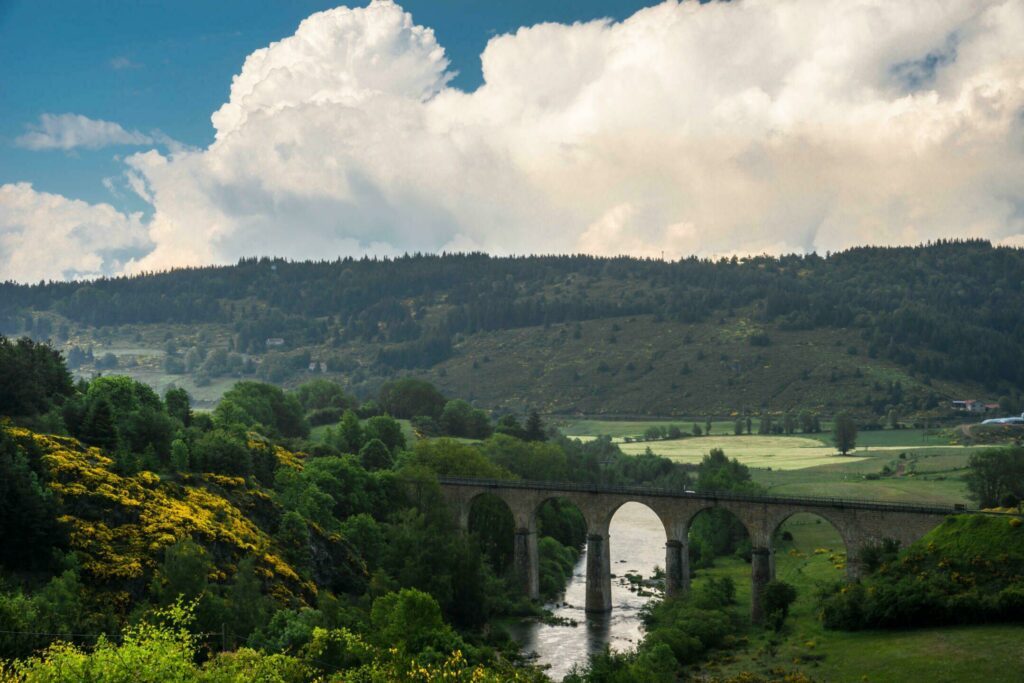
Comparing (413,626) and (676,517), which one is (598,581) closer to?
(676,517)

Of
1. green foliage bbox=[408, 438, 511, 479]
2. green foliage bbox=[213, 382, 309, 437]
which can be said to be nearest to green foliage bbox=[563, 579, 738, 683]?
green foliage bbox=[408, 438, 511, 479]

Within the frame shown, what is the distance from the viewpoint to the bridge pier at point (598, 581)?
3927 inches

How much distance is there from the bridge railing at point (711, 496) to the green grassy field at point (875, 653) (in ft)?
23.4

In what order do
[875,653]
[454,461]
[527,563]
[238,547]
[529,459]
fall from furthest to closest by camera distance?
[529,459] → [454,461] → [527,563] → [238,547] → [875,653]

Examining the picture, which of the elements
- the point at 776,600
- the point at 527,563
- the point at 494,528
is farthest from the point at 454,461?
the point at 776,600

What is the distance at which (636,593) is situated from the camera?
108 metres

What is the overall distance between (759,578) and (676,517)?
10505 millimetres

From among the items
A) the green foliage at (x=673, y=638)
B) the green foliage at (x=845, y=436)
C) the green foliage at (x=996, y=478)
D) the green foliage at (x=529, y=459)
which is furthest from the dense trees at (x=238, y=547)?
the green foliage at (x=845, y=436)

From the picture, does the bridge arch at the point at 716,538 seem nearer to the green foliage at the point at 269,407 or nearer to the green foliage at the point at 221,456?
the green foliage at the point at 221,456

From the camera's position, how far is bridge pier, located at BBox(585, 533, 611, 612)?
327 feet

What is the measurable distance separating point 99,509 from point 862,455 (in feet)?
449

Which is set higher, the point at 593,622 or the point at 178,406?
the point at 178,406

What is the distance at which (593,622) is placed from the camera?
3777 inches

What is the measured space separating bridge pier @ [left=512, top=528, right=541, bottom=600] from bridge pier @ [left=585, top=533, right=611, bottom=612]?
7.26m
